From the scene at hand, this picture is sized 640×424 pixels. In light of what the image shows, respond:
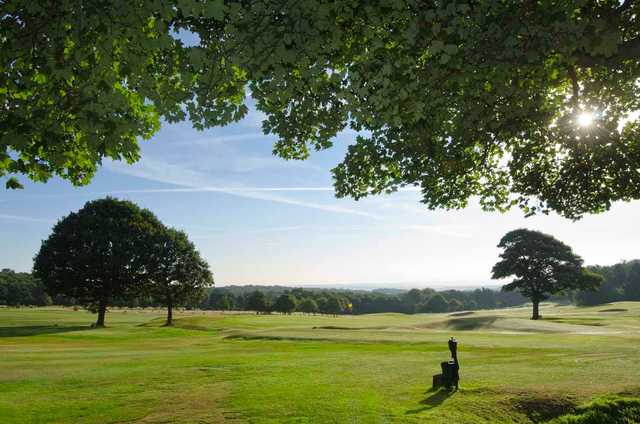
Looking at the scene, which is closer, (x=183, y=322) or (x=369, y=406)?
(x=369, y=406)

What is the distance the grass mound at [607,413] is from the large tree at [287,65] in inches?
343

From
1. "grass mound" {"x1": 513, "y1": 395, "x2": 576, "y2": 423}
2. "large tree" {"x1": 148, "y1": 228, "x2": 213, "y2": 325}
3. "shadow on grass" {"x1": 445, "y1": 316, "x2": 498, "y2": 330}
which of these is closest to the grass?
"grass mound" {"x1": 513, "y1": 395, "x2": 576, "y2": 423}

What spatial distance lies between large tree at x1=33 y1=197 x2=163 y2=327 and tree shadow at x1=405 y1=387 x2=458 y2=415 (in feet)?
163

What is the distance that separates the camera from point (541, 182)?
19.4 metres

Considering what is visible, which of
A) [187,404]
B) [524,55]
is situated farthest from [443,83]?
[187,404]

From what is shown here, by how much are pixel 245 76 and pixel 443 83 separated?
16.3ft

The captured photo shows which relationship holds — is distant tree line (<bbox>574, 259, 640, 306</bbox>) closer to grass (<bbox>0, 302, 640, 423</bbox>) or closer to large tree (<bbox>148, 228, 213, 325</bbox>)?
large tree (<bbox>148, 228, 213, 325</bbox>)

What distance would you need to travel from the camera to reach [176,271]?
208ft

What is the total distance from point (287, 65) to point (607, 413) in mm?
13385

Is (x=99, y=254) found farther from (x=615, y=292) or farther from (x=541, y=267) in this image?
(x=615, y=292)

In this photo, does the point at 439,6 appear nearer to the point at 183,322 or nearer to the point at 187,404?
the point at 187,404

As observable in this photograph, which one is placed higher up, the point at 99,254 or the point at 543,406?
the point at 99,254

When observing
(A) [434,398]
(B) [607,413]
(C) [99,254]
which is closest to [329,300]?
(C) [99,254]

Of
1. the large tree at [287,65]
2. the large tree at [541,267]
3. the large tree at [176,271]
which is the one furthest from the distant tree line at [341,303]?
the large tree at [287,65]
